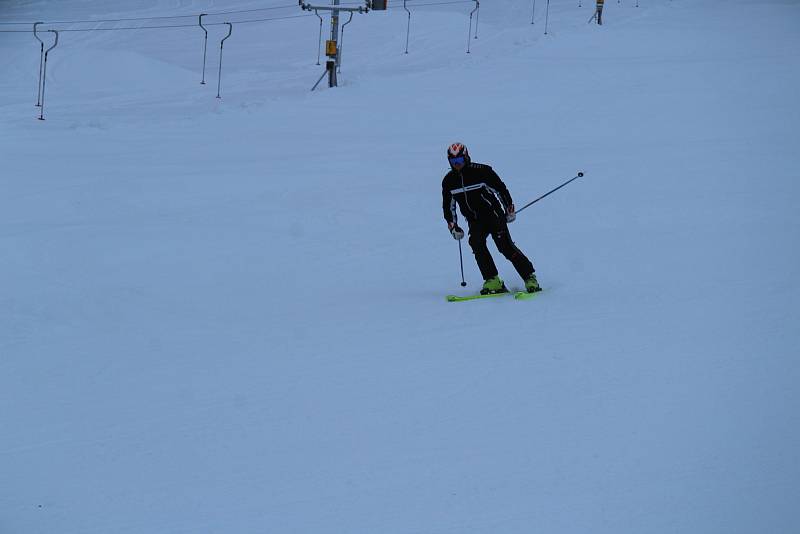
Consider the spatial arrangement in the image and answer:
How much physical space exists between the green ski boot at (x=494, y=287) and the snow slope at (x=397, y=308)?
294 millimetres

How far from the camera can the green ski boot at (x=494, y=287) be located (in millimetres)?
8602

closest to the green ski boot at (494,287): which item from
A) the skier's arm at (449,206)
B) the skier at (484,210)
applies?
the skier at (484,210)

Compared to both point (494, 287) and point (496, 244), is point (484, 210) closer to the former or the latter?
point (496, 244)

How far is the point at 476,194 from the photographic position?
853cm

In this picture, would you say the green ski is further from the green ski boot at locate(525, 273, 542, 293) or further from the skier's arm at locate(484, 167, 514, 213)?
the skier's arm at locate(484, 167, 514, 213)

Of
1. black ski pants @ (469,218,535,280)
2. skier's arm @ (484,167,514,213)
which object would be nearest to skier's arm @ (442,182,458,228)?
A: black ski pants @ (469,218,535,280)

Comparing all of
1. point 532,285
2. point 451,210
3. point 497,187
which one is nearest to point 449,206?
point 451,210

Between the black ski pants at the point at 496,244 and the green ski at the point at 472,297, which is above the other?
the black ski pants at the point at 496,244

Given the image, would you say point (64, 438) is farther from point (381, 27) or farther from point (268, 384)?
point (381, 27)

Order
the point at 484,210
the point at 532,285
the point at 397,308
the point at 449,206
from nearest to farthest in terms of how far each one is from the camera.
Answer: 1. the point at 397,308
2. the point at 532,285
3. the point at 484,210
4. the point at 449,206

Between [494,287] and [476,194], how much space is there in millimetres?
884

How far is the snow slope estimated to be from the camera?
4711 mm

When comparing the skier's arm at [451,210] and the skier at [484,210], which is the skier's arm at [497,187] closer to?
the skier at [484,210]

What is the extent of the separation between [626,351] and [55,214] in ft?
25.9
